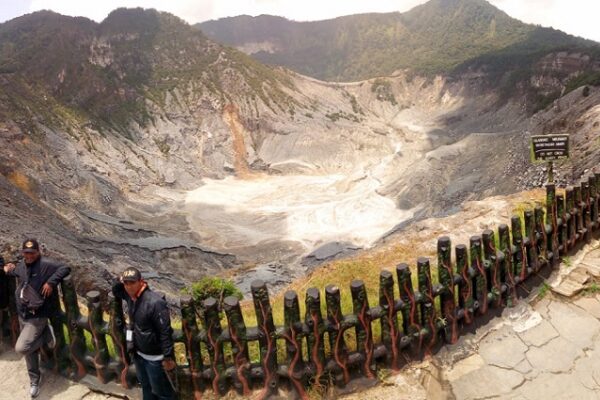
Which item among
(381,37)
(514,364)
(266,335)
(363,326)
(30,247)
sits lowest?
(514,364)

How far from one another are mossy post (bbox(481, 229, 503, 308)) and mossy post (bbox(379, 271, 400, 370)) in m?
1.35

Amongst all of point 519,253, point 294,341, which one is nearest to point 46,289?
point 294,341

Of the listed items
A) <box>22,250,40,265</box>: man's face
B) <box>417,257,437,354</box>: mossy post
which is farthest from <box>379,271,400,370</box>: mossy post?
<box>22,250,40,265</box>: man's face

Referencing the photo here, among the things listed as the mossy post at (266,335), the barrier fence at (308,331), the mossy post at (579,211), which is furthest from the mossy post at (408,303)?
the mossy post at (579,211)

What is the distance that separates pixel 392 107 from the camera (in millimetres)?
76875

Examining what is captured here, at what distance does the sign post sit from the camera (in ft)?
21.2

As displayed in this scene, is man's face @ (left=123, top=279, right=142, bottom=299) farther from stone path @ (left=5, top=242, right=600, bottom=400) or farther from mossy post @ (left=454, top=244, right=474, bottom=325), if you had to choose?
mossy post @ (left=454, top=244, right=474, bottom=325)

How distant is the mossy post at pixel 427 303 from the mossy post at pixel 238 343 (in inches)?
69.6

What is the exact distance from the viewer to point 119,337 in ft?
14.9

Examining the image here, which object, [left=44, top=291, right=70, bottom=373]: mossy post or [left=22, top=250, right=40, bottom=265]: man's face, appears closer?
[left=22, top=250, right=40, bottom=265]: man's face

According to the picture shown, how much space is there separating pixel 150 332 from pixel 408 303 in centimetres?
240

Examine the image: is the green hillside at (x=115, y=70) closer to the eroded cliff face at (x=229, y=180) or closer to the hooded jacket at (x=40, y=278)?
the eroded cliff face at (x=229, y=180)

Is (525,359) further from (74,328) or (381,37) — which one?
(381,37)

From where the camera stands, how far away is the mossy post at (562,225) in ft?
20.3
